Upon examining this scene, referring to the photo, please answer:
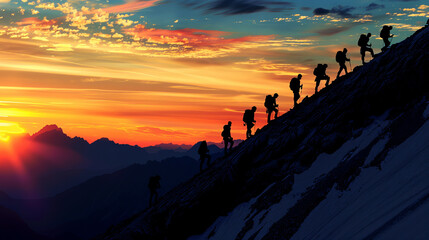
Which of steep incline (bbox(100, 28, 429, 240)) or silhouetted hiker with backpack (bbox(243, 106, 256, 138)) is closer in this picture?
steep incline (bbox(100, 28, 429, 240))

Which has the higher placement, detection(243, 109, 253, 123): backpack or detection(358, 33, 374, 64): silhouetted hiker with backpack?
detection(358, 33, 374, 64): silhouetted hiker with backpack

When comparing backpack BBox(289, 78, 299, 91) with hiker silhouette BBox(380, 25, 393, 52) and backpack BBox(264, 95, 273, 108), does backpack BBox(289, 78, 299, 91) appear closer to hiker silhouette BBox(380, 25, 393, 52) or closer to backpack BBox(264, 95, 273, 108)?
backpack BBox(264, 95, 273, 108)

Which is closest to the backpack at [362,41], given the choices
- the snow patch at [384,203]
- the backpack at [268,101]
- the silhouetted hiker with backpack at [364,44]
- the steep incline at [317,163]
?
the silhouetted hiker with backpack at [364,44]

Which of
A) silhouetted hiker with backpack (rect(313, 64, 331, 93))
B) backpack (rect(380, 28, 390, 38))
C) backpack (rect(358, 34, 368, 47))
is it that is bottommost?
silhouetted hiker with backpack (rect(313, 64, 331, 93))

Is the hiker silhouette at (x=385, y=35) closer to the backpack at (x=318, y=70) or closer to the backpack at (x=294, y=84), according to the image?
the backpack at (x=318, y=70)

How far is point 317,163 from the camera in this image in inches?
1043

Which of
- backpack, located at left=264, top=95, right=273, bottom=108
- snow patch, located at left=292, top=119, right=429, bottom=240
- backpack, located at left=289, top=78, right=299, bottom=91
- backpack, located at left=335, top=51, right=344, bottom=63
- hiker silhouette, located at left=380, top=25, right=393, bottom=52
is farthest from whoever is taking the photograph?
backpack, located at left=264, top=95, right=273, bottom=108

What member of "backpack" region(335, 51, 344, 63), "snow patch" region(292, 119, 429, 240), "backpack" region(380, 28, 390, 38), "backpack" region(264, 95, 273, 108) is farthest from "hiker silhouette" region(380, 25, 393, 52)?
"snow patch" region(292, 119, 429, 240)

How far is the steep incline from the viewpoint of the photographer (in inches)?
784

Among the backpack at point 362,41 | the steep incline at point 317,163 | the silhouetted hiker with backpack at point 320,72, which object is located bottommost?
the steep incline at point 317,163

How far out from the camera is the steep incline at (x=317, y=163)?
1991cm

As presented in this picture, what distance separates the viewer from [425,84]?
82.1 feet

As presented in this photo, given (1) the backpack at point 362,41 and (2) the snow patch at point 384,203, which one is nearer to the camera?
(2) the snow patch at point 384,203

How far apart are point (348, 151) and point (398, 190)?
8722mm
